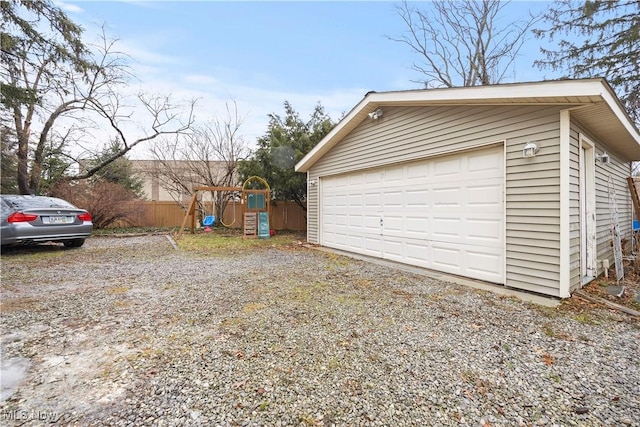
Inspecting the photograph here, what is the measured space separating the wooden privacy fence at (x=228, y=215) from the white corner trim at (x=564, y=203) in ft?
34.5

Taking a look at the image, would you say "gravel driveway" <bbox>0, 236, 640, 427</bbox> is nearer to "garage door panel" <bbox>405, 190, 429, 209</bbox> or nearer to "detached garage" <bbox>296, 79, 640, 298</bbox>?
"detached garage" <bbox>296, 79, 640, 298</bbox>

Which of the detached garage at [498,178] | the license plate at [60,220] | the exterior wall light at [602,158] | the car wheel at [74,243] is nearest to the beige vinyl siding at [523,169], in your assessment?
the detached garage at [498,178]

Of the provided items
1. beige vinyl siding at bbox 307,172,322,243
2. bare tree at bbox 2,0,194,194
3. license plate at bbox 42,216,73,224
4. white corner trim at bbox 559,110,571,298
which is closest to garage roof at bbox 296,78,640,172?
white corner trim at bbox 559,110,571,298

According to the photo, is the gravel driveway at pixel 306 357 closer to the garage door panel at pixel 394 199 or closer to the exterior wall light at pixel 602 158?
the garage door panel at pixel 394 199

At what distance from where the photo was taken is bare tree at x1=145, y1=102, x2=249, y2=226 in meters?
13.7

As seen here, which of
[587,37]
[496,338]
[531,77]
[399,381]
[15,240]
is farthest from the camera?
[531,77]

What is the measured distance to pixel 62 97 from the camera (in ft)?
32.0

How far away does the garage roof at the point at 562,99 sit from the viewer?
356 centimetres

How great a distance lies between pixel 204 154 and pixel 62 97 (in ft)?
17.0

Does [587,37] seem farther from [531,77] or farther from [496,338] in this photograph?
[496,338]

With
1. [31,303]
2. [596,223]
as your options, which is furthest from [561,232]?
[31,303]

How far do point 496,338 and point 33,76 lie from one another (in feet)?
41.2

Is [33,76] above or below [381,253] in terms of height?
above

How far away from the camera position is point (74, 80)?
29.4 feet
